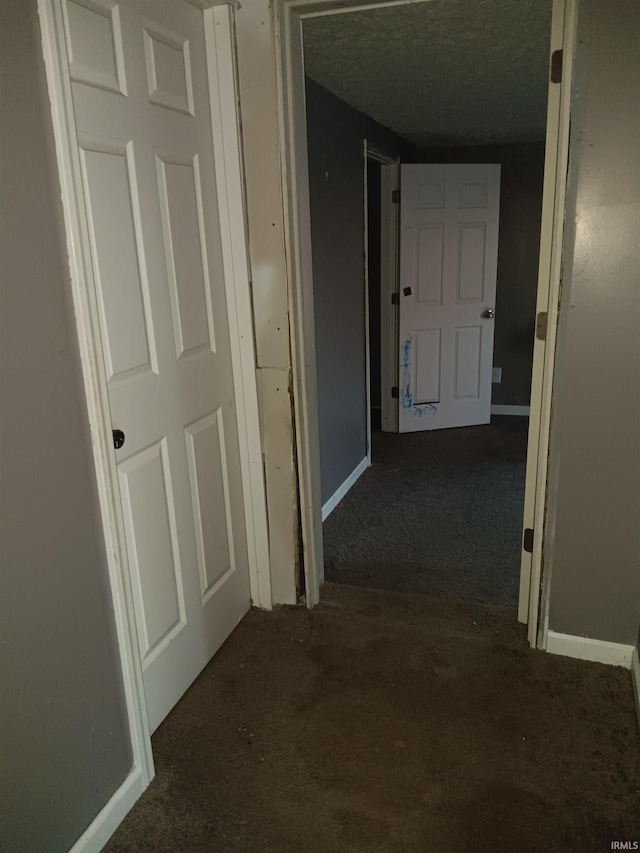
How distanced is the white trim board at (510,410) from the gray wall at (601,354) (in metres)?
3.28

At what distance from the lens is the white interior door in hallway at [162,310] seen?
5.07 feet

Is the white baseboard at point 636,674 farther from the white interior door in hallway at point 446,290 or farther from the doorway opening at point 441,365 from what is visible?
the white interior door in hallway at point 446,290

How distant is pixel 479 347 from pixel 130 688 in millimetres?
3783

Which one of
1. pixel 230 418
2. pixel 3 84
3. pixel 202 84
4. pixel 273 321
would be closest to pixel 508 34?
pixel 202 84

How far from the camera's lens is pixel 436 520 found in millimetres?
3252

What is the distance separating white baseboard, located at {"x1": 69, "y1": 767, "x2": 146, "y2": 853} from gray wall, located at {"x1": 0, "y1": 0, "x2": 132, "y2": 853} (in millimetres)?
29

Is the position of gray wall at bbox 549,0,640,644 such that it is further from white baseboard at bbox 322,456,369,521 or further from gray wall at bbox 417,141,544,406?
gray wall at bbox 417,141,544,406

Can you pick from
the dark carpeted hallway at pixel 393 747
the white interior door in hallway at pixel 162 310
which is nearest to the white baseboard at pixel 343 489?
the dark carpeted hallway at pixel 393 747

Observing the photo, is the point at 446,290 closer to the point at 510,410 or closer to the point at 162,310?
the point at 510,410

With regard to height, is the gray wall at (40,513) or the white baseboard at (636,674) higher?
the gray wall at (40,513)

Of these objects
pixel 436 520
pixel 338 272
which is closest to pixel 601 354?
pixel 436 520

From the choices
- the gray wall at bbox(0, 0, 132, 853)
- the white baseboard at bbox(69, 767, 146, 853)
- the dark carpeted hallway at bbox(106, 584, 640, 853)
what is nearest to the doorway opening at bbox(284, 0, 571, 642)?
the dark carpeted hallway at bbox(106, 584, 640, 853)

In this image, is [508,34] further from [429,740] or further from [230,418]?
[429,740]

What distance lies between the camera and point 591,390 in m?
1.90
